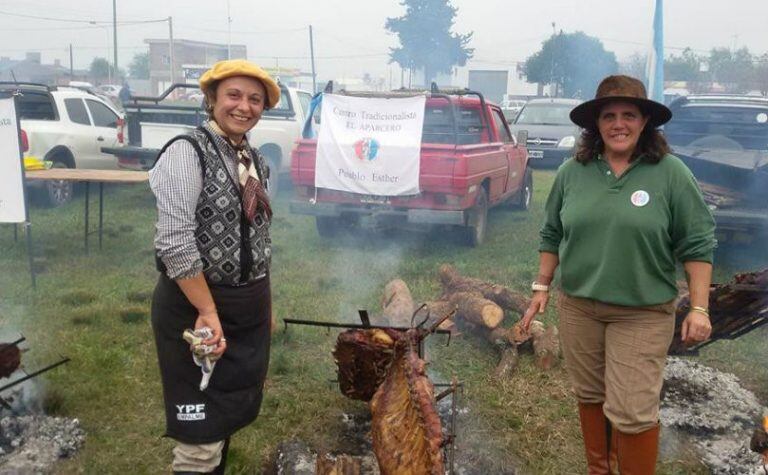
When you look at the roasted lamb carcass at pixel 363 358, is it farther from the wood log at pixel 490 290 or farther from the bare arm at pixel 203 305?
the wood log at pixel 490 290

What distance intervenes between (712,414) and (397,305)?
89.9 inches

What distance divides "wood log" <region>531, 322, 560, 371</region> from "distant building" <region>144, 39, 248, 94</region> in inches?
1018

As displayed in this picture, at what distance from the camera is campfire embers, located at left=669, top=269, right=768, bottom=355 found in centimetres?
308

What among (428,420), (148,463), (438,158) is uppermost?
(438,158)

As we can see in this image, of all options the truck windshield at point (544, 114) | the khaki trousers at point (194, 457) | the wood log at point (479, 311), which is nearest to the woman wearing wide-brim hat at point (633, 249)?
the khaki trousers at point (194, 457)

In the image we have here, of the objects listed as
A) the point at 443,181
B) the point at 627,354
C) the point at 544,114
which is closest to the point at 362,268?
the point at 443,181

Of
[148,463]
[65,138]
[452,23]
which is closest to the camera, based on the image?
[148,463]

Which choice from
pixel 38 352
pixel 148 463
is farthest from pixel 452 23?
pixel 148 463

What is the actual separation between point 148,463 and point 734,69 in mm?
29121

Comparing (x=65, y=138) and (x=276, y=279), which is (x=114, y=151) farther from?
(x=276, y=279)

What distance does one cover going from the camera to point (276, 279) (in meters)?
6.55

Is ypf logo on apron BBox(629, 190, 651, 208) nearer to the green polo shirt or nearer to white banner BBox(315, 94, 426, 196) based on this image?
the green polo shirt

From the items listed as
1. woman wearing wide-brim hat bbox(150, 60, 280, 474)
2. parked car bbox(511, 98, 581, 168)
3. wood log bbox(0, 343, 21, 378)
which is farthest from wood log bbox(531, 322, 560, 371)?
parked car bbox(511, 98, 581, 168)

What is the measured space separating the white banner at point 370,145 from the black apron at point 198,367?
476 cm
